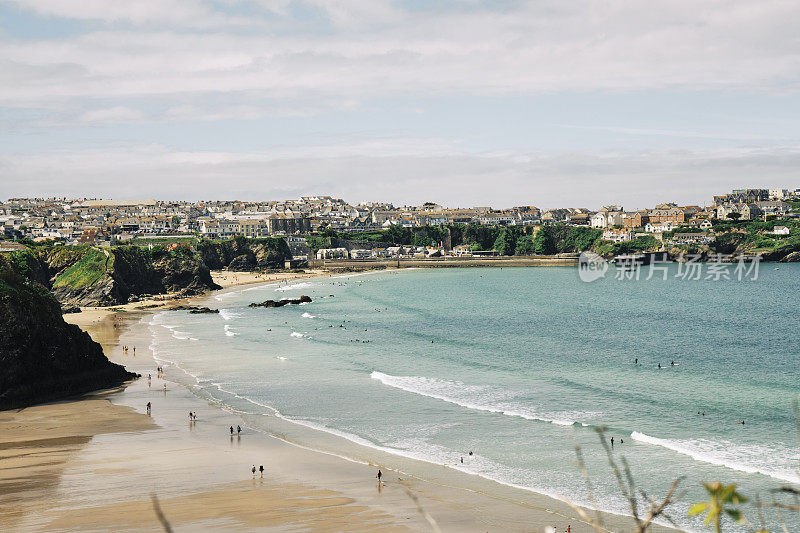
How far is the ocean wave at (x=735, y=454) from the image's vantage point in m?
26.1

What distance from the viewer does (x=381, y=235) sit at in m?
195

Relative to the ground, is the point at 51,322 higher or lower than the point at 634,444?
higher

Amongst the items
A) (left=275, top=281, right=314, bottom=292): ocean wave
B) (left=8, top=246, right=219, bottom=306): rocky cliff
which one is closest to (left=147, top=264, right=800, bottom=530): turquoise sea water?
(left=8, top=246, right=219, bottom=306): rocky cliff

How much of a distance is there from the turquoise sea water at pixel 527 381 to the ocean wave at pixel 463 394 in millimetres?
173

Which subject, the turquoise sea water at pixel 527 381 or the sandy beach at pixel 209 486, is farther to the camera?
the turquoise sea water at pixel 527 381

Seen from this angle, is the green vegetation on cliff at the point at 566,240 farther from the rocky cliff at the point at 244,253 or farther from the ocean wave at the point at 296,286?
the ocean wave at the point at 296,286

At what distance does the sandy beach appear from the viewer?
22141 millimetres

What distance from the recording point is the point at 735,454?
28.1m

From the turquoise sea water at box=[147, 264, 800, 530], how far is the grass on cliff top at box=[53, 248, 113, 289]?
14.2m

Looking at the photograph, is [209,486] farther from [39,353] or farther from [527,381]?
[527,381]

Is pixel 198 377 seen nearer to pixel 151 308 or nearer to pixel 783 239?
pixel 151 308

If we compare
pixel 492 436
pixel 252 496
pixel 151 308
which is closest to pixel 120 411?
pixel 252 496

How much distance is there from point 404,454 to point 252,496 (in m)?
7.02

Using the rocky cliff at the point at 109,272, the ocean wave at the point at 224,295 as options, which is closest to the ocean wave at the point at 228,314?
the ocean wave at the point at 224,295
